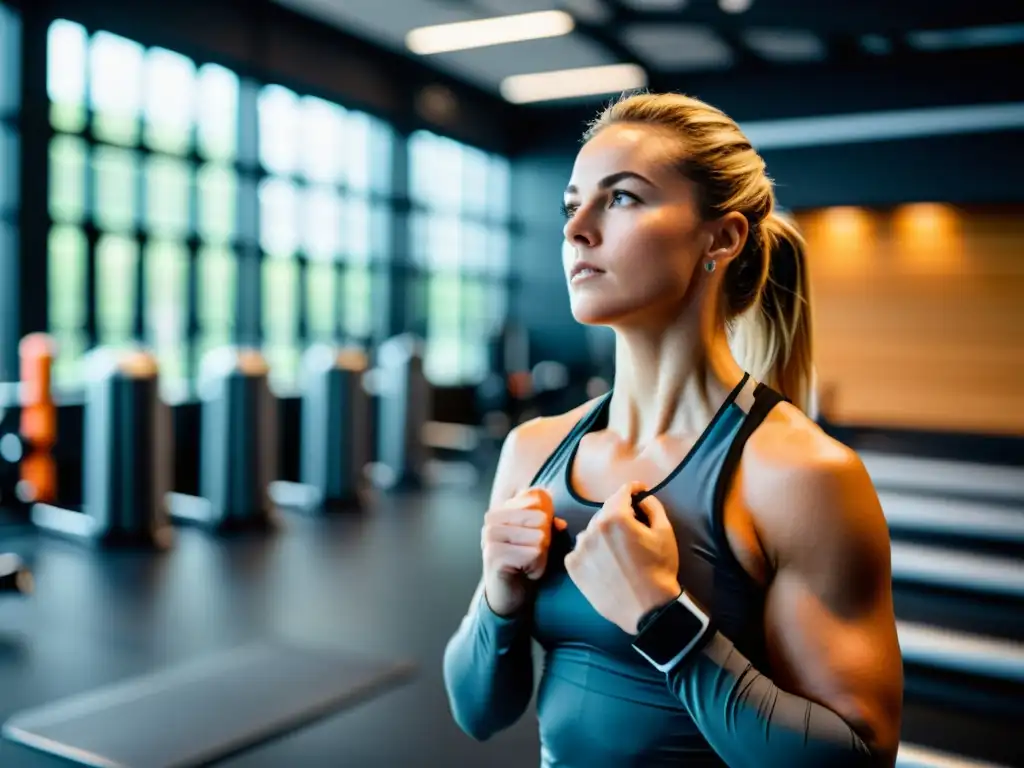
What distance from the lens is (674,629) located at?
0.85 metres

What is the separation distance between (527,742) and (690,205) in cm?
202

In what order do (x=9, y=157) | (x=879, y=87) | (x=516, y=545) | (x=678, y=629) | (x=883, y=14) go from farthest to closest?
(x=879, y=87)
(x=9, y=157)
(x=883, y=14)
(x=516, y=545)
(x=678, y=629)

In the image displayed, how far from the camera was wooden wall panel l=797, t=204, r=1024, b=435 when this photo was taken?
25.8 ft

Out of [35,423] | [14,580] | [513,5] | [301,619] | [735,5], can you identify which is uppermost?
[513,5]

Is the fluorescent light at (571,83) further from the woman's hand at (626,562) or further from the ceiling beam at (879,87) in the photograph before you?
the woman's hand at (626,562)

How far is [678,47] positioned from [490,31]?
186 centimetres

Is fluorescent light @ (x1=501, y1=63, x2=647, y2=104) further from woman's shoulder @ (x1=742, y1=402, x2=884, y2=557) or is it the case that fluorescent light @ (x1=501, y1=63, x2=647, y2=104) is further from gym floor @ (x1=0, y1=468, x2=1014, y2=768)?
woman's shoulder @ (x1=742, y1=402, x2=884, y2=557)

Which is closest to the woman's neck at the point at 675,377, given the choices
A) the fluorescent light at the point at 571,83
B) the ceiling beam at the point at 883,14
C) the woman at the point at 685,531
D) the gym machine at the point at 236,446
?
the woman at the point at 685,531

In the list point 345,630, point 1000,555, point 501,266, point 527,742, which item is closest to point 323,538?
point 345,630

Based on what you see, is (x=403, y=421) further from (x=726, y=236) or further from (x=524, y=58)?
(x=726, y=236)

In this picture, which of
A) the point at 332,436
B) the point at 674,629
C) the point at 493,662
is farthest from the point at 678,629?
the point at 332,436

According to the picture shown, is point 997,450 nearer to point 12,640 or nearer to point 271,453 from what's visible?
point 271,453

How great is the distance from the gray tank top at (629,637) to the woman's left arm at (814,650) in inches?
1.6

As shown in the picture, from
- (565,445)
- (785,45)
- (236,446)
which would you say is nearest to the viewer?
(565,445)
